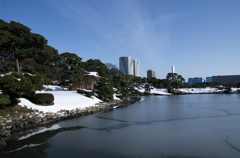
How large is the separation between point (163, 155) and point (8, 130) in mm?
6990

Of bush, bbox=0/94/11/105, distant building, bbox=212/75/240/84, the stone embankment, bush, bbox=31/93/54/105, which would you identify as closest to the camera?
the stone embankment

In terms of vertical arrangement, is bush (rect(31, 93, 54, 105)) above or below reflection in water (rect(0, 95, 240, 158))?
above

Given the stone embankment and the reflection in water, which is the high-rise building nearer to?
the stone embankment

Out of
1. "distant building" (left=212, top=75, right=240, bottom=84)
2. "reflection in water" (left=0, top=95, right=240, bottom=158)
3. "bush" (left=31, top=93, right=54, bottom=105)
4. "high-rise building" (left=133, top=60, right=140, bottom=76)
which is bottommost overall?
"reflection in water" (left=0, top=95, right=240, bottom=158)

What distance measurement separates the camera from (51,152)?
5.21 metres

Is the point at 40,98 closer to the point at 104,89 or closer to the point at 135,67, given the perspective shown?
the point at 104,89

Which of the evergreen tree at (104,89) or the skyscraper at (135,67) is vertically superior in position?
the skyscraper at (135,67)

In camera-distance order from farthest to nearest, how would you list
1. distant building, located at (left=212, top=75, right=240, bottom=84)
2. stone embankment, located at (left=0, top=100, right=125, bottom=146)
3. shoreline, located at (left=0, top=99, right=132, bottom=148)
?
distant building, located at (left=212, top=75, right=240, bottom=84) → stone embankment, located at (left=0, top=100, right=125, bottom=146) → shoreline, located at (left=0, top=99, right=132, bottom=148)

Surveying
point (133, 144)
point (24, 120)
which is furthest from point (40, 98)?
point (133, 144)

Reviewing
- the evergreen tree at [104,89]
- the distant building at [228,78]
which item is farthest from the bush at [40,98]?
the distant building at [228,78]

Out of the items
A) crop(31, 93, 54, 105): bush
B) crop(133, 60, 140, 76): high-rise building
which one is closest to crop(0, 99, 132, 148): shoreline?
crop(31, 93, 54, 105): bush

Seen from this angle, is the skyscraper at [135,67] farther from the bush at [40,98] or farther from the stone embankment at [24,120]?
the stone embankment at [24,120]

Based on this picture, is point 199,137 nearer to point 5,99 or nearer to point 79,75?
point 5,99

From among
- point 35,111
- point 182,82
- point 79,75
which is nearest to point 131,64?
point 182,82
